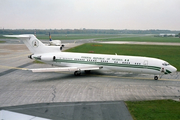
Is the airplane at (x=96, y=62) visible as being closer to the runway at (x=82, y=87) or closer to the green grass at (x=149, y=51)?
the runway at (x=82, y=87)

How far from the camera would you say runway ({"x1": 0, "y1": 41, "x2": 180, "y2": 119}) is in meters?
17.2

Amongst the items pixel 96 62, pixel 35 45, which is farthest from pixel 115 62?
pixel 35 45

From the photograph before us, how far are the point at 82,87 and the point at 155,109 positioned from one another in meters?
8.86

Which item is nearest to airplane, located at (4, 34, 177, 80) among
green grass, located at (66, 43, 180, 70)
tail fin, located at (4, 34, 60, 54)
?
tail fin, located at (4, 34, 60, 54)

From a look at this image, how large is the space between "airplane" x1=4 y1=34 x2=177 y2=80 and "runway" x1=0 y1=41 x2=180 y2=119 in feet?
4.42

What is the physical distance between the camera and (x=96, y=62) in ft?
86.1

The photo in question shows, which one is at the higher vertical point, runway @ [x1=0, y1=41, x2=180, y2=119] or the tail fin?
the tail fin

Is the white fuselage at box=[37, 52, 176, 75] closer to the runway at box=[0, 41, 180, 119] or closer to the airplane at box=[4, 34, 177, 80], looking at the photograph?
the airplane at box=[4, 34, 177, 80]

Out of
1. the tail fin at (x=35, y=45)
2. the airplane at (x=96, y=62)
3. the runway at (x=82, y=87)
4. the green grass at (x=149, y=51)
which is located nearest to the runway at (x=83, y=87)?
the runway at (x=82, y=87)

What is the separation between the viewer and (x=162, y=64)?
23734mm

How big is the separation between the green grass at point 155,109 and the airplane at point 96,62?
7938 millimetres

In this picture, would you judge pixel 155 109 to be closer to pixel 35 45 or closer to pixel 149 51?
pixel 35 45

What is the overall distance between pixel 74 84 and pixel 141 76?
10672 millimetres

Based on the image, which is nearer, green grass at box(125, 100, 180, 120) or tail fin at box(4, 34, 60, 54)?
green grass at box(125, 100, 180, 120)
